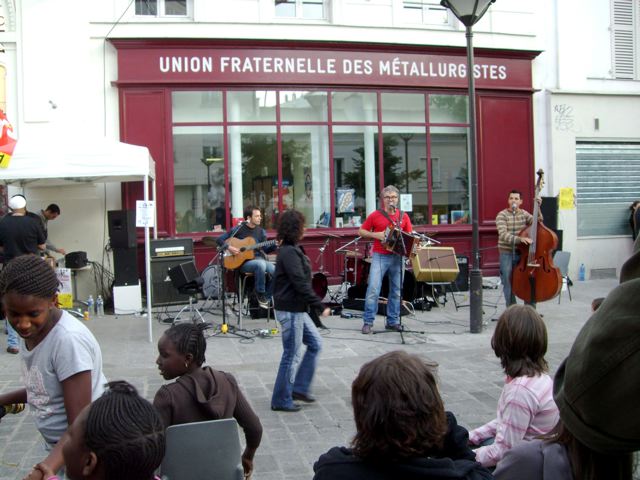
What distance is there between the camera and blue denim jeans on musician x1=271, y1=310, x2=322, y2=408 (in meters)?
5.76

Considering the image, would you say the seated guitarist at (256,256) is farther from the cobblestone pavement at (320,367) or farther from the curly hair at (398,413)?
the curly hair at (398,413)

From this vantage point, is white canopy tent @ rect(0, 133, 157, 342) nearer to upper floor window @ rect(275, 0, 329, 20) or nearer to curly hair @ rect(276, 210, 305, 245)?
curly hair @ rect(276, 210, 305, 245)

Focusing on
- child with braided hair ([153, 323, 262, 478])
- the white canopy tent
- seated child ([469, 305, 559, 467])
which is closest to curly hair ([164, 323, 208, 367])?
child with braided hair ([153, 323, 262, 478])

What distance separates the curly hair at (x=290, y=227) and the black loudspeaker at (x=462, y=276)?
6902mm

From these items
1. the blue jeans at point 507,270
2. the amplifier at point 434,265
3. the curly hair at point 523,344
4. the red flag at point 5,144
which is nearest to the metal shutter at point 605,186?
the amplifier at point 434,265

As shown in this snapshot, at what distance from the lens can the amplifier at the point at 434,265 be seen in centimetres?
1062

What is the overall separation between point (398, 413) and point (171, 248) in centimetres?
961

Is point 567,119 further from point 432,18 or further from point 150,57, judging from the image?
point 150,57

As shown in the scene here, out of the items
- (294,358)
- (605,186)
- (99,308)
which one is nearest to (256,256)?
(99,308)

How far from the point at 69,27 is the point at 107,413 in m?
12.1

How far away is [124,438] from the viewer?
5.64 ft

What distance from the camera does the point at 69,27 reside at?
12.3 meters

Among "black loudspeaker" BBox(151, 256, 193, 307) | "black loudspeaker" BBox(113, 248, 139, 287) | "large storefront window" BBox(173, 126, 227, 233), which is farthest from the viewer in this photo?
"large storefront window" BBox(173, 126, 227, 233)

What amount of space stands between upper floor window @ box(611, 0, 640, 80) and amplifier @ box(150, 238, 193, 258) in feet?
34.2
